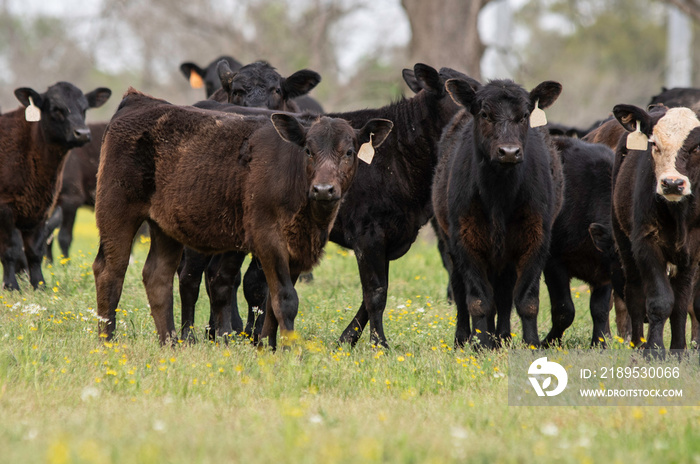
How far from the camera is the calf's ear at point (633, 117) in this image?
7.05m

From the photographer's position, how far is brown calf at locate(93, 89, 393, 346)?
6.79 meters

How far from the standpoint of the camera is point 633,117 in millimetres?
7195

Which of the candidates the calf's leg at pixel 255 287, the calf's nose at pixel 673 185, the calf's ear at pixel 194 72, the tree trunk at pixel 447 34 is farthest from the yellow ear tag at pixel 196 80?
the calf's nose at pixel 673 185

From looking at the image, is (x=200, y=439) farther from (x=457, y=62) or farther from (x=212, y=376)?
(x=457, y=62)

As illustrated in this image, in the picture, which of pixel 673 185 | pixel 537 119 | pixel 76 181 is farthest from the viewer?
pixel 76 181

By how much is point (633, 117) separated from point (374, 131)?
6.77 ft

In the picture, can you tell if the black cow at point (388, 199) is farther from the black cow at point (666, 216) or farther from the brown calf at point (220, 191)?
the black cow at point (666, 216)

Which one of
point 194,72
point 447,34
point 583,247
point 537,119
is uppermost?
point 447,34

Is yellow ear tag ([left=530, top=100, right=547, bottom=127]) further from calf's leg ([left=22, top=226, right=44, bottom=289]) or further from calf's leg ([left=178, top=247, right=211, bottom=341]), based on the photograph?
calf's leg ([left=22, top=226, right=44, bottom=289])

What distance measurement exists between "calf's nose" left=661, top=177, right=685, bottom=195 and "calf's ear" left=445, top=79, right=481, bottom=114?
174cm

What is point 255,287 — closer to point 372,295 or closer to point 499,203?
point 372,295

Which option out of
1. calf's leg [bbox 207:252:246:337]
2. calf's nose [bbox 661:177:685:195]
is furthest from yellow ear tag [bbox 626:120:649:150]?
calf's leg [bbox 207:252:246:337]

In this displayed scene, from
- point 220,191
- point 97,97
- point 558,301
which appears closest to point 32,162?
point 97,97

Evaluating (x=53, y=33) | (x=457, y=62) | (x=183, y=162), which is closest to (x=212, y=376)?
(x=183, y=162)
